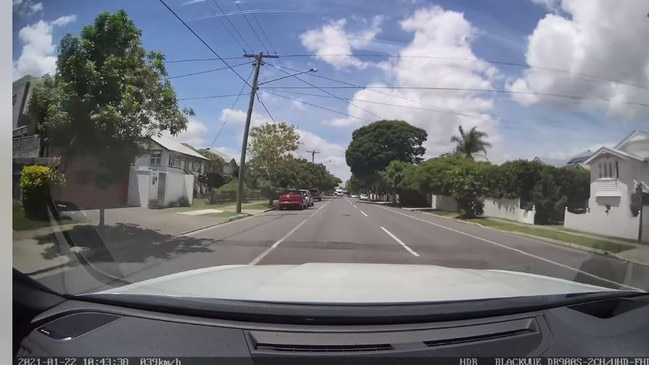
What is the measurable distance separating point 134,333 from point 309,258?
4784 millimetres

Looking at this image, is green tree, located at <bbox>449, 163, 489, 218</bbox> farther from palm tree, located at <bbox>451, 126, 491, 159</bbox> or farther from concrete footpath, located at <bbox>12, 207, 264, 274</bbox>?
concrete footpath, located at <bbox>12, 207, 264, 274</bbox>

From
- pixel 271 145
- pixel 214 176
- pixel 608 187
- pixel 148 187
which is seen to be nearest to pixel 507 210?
pixel 608 187

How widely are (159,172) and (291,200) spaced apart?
11.3 metres

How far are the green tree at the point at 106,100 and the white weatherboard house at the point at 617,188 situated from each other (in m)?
4.94

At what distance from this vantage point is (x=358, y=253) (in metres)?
8.02

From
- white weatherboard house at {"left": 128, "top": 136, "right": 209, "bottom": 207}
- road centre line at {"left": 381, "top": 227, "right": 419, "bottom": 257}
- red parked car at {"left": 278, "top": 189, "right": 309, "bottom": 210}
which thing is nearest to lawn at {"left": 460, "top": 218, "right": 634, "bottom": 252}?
road centre line at {"left": 381, "top": 227, "right": 419, "bottom": 257}

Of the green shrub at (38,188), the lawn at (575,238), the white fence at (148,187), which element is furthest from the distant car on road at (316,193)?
the green shrub at (38,188)

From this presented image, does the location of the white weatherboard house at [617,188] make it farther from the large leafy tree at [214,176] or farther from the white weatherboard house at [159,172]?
the large leafy tree at [214,176]

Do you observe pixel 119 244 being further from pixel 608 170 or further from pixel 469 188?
pixel 469 188

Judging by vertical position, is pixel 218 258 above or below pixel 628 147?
below

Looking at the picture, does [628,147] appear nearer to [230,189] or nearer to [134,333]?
[134,333]

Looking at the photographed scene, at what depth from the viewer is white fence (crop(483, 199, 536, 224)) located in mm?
9266

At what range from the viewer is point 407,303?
3023 millimetres

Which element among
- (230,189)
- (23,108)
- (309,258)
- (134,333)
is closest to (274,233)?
(309,258)
